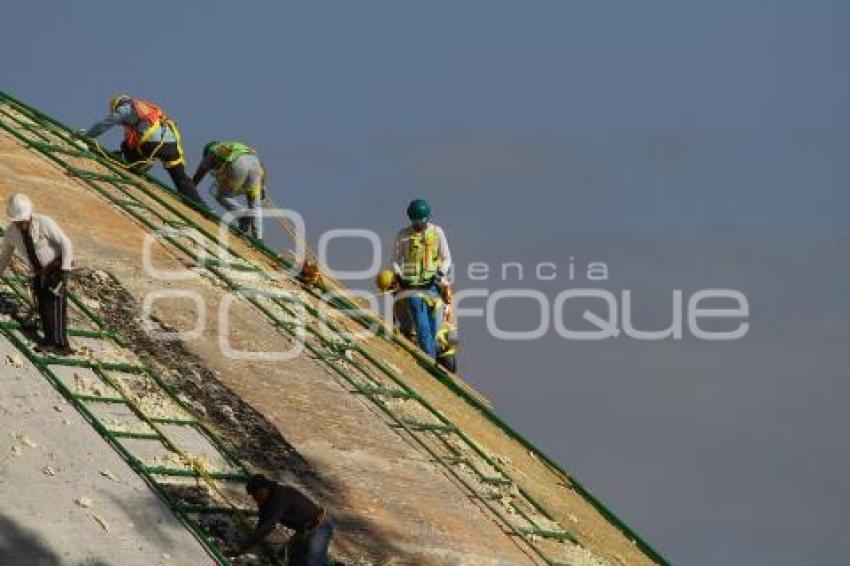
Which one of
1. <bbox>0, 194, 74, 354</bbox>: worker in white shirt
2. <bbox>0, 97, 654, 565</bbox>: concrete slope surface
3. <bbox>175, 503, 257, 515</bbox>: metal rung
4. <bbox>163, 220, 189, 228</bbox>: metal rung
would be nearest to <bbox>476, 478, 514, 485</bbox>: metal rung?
<bbox>0, 97, 654, 565</bbox>: concrete slope surface

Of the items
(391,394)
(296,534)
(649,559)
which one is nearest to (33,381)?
(296,534)

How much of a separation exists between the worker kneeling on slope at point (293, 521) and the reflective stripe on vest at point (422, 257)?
8300mm

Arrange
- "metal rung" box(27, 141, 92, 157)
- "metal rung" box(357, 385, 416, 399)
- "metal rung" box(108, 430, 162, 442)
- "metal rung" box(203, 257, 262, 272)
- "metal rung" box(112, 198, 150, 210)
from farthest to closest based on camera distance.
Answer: "metal rung" box(27, 141, 92, 157), "metal rung" box(112, 198, 150, 210), "metal rung" box(203, 257, 262, 272), "metal rung" box(357, 385, 416, 399), "metal rung" box(108, 430, 162, 442)

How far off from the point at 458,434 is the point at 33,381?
543cm

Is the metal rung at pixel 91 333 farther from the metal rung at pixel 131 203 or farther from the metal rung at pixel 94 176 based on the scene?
the metal rung at pixel 94 176

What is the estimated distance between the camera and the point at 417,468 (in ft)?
66.5

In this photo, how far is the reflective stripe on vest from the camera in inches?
960

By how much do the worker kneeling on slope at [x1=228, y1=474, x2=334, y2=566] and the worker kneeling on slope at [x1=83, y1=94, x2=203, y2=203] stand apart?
10846 millimetres

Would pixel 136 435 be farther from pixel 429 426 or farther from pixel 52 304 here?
pixel 429 426

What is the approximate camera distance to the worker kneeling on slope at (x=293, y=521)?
1608cm

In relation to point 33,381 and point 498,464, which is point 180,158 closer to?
point 498,464

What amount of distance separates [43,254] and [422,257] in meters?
6.83

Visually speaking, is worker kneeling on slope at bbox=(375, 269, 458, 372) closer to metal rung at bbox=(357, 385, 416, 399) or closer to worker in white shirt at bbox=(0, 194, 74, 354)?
metal rung at bbox=(357, 385, 416, 399)

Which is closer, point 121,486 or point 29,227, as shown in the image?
point 121,486
